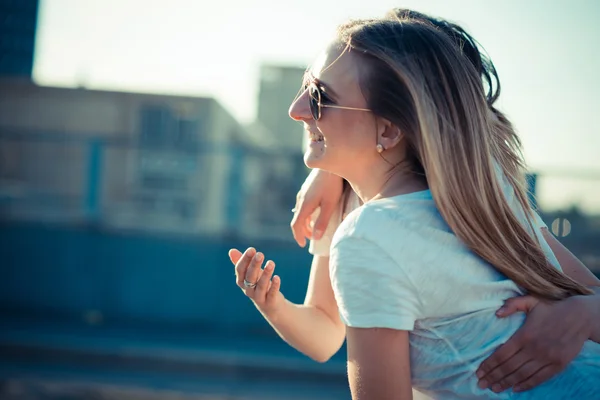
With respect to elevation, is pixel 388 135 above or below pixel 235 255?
above

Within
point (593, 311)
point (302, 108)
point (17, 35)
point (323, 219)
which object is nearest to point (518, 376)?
point (593, 311)

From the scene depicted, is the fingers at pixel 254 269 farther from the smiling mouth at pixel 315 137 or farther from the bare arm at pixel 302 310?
the smiling mouth at pixel 315 137

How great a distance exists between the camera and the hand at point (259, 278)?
5.27ft

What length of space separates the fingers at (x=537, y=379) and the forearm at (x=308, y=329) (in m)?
0.67

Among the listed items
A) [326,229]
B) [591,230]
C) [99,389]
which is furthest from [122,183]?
[326,229]

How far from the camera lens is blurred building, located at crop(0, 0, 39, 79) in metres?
11.5

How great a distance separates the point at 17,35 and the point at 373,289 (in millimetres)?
12225

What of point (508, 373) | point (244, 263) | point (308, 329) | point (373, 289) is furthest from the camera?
point (308, 329)

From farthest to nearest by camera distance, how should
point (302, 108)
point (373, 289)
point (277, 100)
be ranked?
point (277, 100)
point (302, 108)
point (373, 289)

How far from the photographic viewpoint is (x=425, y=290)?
4.24 ft

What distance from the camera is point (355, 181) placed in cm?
167

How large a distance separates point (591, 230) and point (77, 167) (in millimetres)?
6435

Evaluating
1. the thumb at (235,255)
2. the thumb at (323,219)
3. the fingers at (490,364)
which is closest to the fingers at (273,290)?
the thumb at (235,255)

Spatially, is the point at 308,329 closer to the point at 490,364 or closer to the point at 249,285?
the point at 249,285
